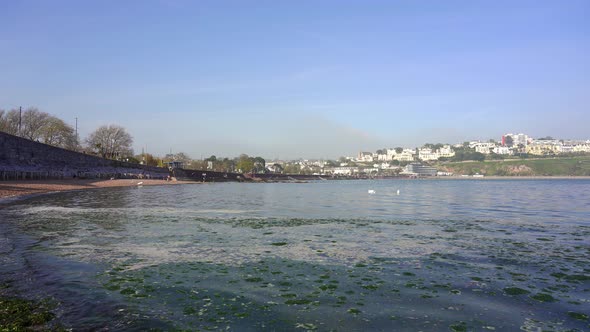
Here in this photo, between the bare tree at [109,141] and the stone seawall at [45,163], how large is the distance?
27787 millimetres

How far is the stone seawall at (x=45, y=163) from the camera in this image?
58719mm

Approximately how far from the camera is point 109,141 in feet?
439

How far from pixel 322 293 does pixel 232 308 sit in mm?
2186

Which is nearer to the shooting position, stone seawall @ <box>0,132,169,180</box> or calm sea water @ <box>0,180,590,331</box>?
calm sea water @ <box>0,180,590,331</box>

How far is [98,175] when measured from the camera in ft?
302

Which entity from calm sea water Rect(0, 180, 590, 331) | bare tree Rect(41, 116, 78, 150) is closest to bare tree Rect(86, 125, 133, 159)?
bare tree Rect(41, 116, 78, 150)

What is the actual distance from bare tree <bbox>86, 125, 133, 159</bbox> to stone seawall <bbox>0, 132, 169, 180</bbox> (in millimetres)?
27787

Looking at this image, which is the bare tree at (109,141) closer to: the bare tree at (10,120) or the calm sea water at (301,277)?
the bare tree at (10,120)

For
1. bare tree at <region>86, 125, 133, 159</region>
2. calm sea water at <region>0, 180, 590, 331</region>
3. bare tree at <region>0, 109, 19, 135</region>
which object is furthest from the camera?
bare tree at <region>86, 125, 133, 159</region>

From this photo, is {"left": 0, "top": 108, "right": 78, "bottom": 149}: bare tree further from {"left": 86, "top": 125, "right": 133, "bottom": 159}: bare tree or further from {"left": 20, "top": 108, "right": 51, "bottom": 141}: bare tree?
{"left": 86, "top": 125, "right": 133, "bottom": 159}: bare tree

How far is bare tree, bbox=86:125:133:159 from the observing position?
435 feet

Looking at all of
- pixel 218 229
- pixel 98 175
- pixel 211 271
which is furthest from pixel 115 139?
pixel 211 271

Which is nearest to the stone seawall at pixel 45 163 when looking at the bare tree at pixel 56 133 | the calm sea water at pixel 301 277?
the bare tree at pixel 56 133

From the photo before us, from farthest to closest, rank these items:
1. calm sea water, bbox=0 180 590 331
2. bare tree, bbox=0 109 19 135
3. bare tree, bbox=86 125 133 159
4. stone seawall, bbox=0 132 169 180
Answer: bare tree, bbox=86 125 133 159, bare tree, bbox=0 109 19 135, stone seawall, bbox=0 132 169 180, calm sea water, bbox=0 180 590 331
